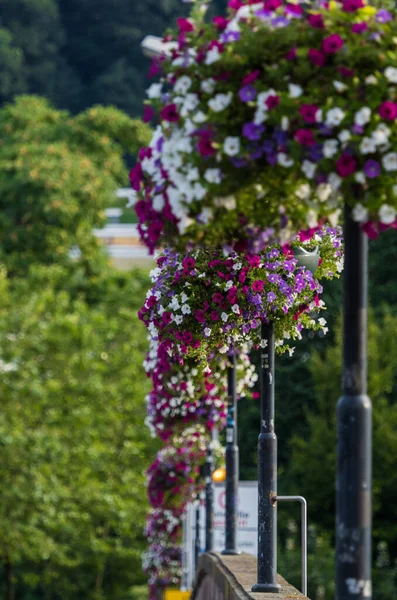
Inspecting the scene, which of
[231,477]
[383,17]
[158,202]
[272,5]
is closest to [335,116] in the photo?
[383,17]

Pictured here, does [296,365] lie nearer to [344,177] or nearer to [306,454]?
[306,454]

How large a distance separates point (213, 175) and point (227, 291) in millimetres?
4103

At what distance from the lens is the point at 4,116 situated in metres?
58.8

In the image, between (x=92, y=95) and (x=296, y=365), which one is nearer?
(x=296, y=365)

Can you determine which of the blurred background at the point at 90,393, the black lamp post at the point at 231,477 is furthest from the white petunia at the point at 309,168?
the blurred background at the point at 90,393

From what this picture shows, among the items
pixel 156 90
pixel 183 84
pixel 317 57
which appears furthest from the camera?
pixel 156 90

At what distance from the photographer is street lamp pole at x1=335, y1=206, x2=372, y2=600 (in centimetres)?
641

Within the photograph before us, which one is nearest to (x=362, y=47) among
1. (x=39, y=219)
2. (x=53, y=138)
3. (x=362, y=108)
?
(x=362, y=108)

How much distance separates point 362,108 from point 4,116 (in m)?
53.3

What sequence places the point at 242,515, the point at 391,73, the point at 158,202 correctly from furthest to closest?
the point at 242,515 → the point at 158,202 → the point at 391,73

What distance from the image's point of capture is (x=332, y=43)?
632 centimetres

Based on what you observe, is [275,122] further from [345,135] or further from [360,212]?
[360,212]

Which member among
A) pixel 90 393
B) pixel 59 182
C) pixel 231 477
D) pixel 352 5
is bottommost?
pixel 231 477

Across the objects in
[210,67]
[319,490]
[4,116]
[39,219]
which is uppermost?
[4,116]
